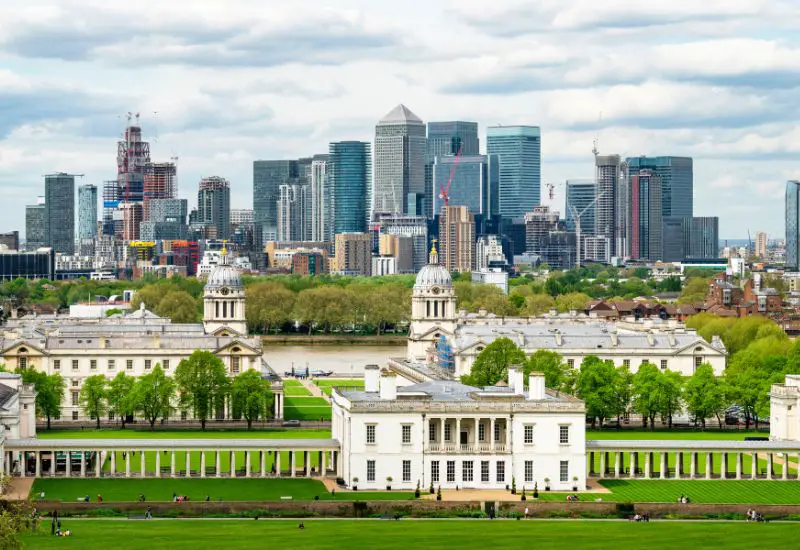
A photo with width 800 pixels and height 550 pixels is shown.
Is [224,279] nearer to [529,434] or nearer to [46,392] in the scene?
[46,392]

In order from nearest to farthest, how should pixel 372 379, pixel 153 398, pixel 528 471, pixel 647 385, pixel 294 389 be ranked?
pixel 528 471 → pixel 372 379 → pixel 647 385 → pixel 153 398 → pixel 294 389

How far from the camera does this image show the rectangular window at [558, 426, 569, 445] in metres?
89.5

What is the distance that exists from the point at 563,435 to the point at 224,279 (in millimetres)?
63842

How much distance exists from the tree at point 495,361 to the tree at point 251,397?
11.4 meters

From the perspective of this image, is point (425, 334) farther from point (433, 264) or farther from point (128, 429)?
point (128, 429)

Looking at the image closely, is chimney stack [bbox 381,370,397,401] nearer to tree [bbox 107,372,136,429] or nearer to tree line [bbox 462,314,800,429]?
tree line [bbox 462,314,800,429]

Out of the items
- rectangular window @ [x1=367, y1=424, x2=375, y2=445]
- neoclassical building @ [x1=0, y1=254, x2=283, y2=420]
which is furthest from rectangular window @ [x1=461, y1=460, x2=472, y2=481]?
neoclassical building @ [x1=0, y1=254, x2=283, y2=420]

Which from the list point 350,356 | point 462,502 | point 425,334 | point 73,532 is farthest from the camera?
point 350,356

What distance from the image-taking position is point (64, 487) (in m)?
87.1

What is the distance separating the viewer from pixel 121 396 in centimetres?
11806

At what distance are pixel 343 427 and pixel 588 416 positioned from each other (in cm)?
2764

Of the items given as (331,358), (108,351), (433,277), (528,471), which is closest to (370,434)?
(528,471)

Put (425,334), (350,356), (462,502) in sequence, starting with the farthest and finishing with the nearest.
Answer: (350,356), (425,334), (462,502)

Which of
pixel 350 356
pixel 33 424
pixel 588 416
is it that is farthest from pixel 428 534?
pixel 350 356
